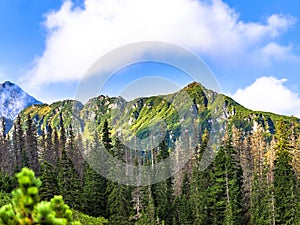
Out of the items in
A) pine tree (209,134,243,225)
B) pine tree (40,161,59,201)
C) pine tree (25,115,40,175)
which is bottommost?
pine tree (40,161,59,201)

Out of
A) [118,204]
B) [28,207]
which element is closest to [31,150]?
[118,204]

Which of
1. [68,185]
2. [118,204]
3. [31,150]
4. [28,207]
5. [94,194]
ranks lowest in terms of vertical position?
[28,207]

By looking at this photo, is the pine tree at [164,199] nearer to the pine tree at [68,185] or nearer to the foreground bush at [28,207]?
the pine tree at [68,185]

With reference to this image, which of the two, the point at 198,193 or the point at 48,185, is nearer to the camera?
the point at 48,185

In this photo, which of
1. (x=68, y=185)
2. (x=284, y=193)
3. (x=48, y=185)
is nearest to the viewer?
(x=48, y=185)

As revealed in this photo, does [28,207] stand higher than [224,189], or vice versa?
[224,189]

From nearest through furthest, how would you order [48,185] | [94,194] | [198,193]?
[48,185], [198,193], [94,194]

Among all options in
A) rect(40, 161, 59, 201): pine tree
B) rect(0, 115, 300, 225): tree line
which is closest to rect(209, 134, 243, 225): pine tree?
rect(0, 115, 300, 225): tree line

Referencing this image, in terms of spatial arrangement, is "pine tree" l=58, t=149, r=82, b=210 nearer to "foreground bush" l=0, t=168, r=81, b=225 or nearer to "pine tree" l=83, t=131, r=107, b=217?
"pine tree" l=83, t=131, r=107, b=217

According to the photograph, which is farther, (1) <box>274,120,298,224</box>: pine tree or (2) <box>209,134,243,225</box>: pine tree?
(2) <box>209,134,243,225</box>: pine tree

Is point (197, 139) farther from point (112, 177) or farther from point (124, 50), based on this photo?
point (124, 50)

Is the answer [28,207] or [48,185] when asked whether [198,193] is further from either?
[28,207]

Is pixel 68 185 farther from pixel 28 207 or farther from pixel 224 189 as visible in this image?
pixel 28 207

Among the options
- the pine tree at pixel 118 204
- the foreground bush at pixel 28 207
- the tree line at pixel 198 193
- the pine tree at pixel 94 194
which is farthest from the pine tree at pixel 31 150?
the foreground bush at pixel 28 207
